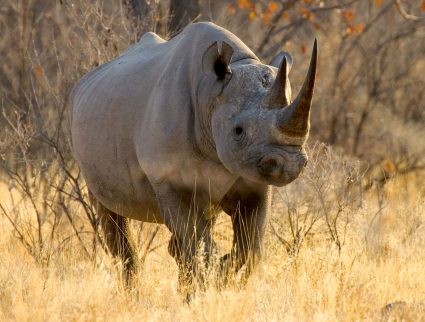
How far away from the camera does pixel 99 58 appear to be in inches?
351

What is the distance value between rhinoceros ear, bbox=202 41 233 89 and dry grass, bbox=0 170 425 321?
1.11 m

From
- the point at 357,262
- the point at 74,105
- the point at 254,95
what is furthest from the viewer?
the point at 74,105

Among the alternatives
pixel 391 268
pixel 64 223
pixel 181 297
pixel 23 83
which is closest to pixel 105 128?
pixel 181 297

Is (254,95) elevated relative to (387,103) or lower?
lower

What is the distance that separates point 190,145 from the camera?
19.9 ft

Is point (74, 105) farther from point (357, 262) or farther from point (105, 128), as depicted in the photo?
point (357, 262)

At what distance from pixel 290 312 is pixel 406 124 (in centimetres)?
720

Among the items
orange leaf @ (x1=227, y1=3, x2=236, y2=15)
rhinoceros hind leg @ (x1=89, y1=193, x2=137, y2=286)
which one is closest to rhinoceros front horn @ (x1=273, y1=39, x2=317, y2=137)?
rhinoceros hind leg @ (x1=89, y1=193, x2=137, y2=286)

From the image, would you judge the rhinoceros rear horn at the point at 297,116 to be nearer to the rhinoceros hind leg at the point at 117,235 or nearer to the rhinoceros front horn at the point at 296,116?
the rhinoceros front horn at the point at 296,116

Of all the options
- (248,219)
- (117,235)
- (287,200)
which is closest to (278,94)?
(248,219)

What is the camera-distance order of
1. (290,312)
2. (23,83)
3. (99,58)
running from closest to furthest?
(290,312) → (99,58) → (23,83)

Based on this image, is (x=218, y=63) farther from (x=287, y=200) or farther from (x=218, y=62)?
(x=287, y=200)

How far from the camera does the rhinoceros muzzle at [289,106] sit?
5336mm

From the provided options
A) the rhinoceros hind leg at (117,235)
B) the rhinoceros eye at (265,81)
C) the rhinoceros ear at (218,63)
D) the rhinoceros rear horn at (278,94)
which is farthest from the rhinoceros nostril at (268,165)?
the rhinoceros hind leg at (117,235)
